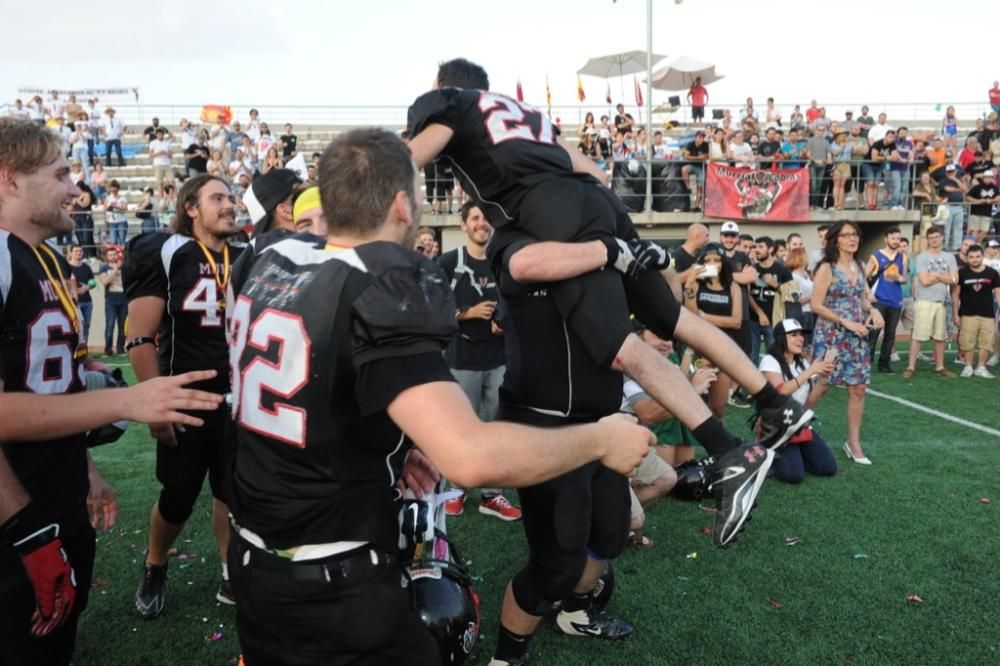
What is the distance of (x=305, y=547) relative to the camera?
1939mm

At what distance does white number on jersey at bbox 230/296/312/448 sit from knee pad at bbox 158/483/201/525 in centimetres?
233

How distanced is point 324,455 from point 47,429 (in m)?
0.96

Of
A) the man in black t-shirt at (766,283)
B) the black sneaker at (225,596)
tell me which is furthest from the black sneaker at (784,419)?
the man in black t-shirt at (766,283)

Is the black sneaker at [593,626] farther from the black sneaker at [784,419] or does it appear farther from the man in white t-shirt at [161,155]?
the man in white t-shirt at [161,155]

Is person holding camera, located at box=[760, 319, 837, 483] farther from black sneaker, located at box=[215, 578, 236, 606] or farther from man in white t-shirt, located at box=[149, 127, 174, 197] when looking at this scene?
man in white t-shirt, located at box=[149, 127, 174, 197]

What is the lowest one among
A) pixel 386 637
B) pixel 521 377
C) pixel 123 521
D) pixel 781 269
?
pixel 123 521

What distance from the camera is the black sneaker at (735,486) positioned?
3111 mm

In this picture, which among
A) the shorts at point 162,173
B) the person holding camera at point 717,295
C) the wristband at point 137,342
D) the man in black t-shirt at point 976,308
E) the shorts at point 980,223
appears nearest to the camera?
the wristband at point 137,342

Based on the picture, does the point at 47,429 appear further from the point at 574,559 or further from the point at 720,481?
the point at 720,481

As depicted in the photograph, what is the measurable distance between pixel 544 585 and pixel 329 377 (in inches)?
74.0

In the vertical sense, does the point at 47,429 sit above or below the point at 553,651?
above

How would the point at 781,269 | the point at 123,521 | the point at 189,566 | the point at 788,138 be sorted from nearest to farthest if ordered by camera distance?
the point at 189,566, the point at 123,521, the point at 781,269, the point at 788,138

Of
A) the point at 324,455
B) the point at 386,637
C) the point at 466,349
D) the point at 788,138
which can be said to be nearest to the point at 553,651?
the point at 386,637

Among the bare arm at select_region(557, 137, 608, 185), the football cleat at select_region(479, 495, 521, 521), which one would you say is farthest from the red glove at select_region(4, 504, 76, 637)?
the football cleat at select_region(479, 495, 521, 521)
